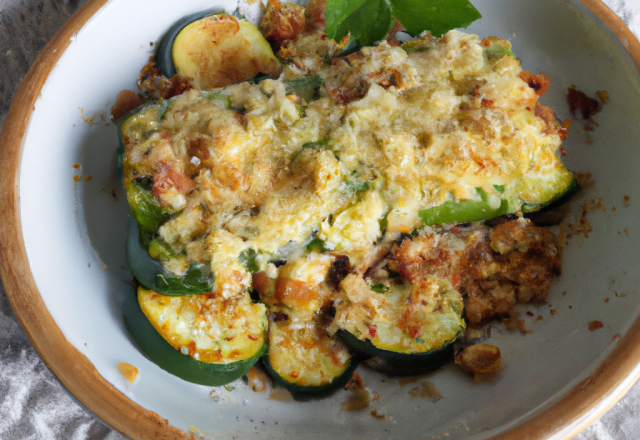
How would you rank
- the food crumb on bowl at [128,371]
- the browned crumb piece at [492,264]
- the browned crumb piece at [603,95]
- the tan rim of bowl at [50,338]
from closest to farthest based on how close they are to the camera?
the tan rim of bowl at [50,338]
the food crumb on bowl at [128,371]
the browned crumb piece at [492,264]
the browned crumb piece at [603,95]

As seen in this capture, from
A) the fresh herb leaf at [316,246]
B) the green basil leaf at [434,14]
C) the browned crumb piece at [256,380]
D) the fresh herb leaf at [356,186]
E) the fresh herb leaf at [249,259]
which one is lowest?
the browned crumb piece at [256,380]

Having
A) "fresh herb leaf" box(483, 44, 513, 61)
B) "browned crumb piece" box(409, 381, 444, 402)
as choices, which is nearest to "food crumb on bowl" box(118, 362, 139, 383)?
"browned crumb piece" box(409, 381, 444, 402)

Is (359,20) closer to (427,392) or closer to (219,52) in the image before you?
(219,52)

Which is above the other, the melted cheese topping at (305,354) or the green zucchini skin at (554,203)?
the green zucchini skin at (554,203)

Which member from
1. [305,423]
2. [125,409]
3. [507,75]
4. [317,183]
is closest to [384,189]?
[317,183]

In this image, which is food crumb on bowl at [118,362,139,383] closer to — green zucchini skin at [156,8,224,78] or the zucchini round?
the zucchini round

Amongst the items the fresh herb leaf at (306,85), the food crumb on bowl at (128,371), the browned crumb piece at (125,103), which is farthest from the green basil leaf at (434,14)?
the food crumb on bowl at (128,371)

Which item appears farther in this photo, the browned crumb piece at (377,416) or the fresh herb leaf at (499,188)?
the browned crumb piece at (377,416)

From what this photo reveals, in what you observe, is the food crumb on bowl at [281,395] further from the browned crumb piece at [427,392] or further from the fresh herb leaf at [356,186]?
the fresh herb leaf at [356,186]
